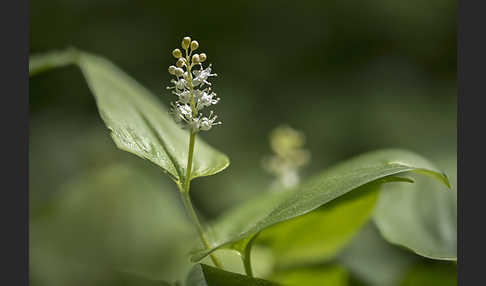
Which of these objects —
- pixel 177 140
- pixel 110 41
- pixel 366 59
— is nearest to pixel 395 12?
pixel 366 59

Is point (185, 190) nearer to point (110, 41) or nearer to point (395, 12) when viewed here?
point (110, 41)

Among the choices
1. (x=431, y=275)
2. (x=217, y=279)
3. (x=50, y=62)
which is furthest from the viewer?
(x=50, y=62)

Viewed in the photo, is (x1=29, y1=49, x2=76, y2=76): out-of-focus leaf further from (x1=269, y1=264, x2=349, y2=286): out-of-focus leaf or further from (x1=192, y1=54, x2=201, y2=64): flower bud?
(x1=269, y1=264, x2=349, y2=286): out-of-focus leaf

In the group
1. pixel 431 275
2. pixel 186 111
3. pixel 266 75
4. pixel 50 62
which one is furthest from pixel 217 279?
pixel 266 75

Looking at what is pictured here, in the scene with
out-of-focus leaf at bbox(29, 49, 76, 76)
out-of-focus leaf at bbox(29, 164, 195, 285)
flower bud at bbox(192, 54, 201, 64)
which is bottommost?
out-of-focus leaf at bbox(29, 164, 195, 285)

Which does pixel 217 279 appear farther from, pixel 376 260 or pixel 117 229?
pixel 376 260

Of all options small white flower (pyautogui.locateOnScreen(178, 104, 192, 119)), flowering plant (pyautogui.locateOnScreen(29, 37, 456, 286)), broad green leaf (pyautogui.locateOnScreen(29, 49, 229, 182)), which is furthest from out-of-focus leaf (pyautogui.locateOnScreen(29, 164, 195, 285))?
small white flower (pyautogui.locateOnScreen(178, 104, 192, 119))
